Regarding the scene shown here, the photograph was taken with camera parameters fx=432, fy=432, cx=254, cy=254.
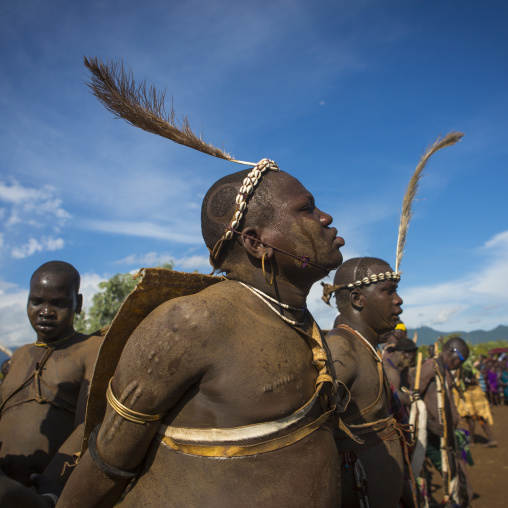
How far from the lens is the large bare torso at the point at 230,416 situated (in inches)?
62.6

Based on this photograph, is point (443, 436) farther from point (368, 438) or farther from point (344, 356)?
point (344, 356)

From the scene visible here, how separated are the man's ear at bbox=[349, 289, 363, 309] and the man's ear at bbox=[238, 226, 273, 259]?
2.34 m

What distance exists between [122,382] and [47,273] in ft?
8.38

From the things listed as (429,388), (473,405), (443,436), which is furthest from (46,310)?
(473,405)

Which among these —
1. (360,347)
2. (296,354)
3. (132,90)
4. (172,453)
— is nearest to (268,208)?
(296,354)

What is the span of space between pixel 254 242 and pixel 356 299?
7.79ft

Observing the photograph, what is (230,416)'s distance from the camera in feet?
5.41

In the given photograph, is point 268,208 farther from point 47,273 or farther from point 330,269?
point 47,273

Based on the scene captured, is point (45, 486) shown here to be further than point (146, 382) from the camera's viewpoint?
Yes

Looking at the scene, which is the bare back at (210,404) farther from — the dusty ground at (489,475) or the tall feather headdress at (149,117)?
the dusty ground at (489,475)

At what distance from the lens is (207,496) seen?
157 cm

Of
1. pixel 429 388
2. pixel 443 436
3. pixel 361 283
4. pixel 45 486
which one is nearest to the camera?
pixel 45 486

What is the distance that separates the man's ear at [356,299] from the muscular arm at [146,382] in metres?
2.75

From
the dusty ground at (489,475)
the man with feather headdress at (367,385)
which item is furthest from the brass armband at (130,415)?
the dusty ground at (489,475)
